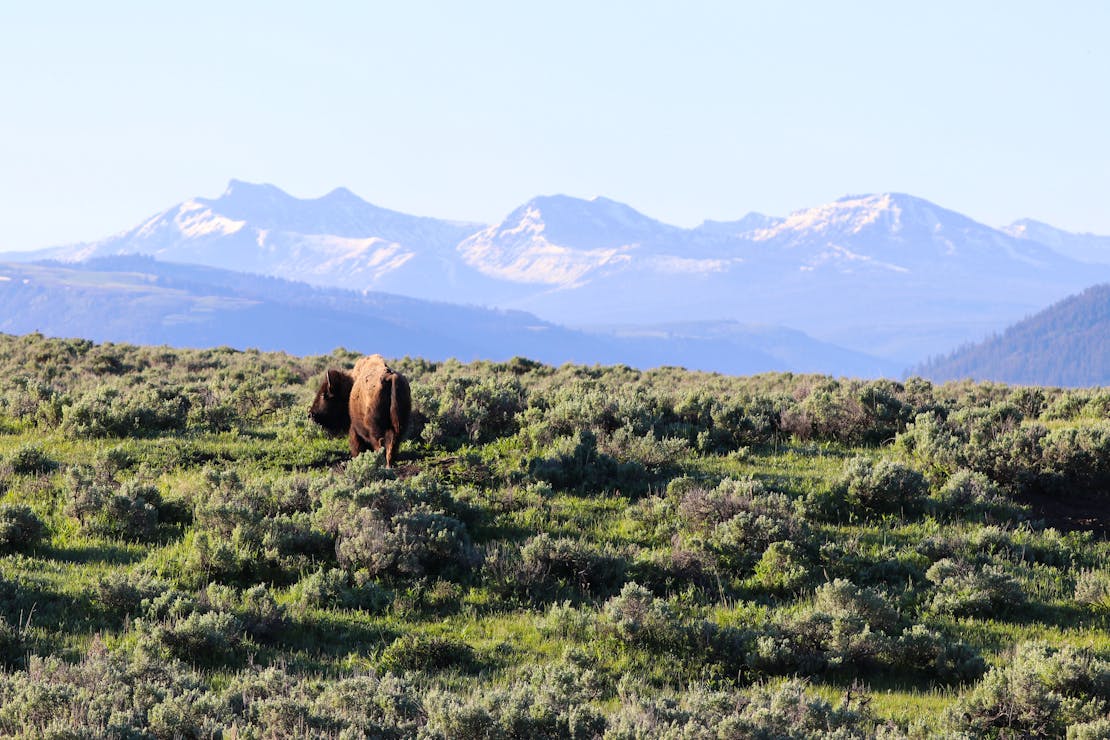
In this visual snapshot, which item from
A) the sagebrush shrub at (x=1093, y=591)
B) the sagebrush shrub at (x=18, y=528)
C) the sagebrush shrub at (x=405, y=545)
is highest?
the sagebrush shrub at (x=1093, y=591)

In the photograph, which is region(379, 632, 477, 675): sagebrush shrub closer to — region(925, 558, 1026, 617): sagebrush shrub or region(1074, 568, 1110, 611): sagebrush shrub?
region(925, 558, 1026, 617): sagebrush shrub

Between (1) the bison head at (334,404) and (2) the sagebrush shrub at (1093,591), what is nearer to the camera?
(2) the sagebrush shrub at (1093,591)

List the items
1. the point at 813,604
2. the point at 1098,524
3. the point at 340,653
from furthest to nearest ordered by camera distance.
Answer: the point at 1098,524 < the point at 813,604 < the point at 340,653

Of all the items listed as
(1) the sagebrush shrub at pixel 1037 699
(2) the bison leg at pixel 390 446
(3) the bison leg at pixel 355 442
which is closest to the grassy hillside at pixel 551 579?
(1) the sagebrush shrub at pixel 1037 699

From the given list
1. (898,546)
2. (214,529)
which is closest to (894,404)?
(898,546)

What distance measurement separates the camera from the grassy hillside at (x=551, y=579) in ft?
21.2

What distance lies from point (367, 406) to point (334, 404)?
1.17m

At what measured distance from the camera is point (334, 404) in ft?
44.0

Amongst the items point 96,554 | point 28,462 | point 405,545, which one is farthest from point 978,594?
point 28,462

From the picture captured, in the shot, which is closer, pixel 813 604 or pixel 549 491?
pixel 813 604

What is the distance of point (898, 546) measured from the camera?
10219mm

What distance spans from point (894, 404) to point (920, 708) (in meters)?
9.90

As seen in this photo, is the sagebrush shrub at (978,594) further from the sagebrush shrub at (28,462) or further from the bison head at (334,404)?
the sagebrush shrub at (28,462)

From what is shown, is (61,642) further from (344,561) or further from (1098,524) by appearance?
(1098,524)
